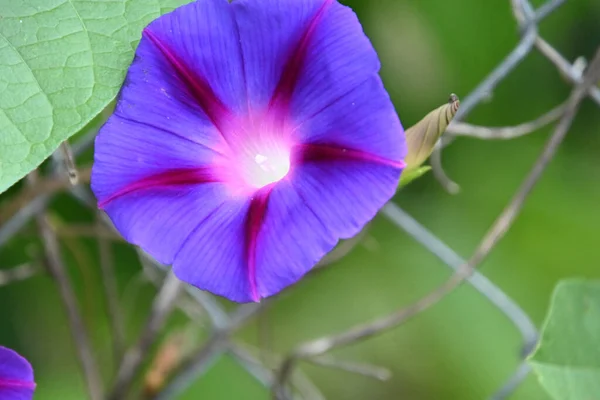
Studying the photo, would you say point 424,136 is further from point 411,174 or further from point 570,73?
point 570,73

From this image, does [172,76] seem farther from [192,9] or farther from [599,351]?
[599,351]

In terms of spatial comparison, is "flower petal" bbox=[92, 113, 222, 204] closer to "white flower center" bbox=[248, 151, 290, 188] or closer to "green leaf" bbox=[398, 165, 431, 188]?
"white flower center" bbox=[248, 151, 290, 188]

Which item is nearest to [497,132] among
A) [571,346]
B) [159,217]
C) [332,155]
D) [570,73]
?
[570,73]

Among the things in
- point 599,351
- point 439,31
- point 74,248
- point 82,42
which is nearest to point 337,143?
point 82,42

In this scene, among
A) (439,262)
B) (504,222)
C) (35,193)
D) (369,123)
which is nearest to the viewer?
(369,123)

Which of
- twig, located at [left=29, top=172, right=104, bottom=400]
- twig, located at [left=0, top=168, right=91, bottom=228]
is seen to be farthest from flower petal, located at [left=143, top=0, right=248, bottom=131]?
twig, located at [left=29, top=172, right=104, bottom=400]
